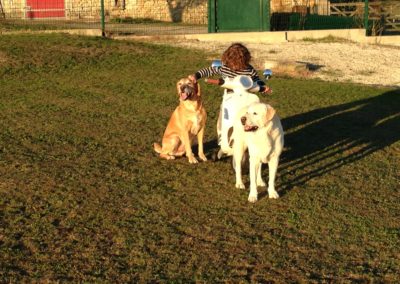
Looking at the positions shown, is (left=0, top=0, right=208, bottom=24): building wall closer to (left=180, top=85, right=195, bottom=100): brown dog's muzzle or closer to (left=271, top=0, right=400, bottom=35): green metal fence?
(left=271, top=0, right=400, bottom=35): green metal fence

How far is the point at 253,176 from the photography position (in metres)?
6.32

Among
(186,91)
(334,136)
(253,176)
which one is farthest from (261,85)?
(334,136)

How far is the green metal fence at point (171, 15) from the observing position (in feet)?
75.3

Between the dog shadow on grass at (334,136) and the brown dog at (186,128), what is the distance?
1.12 m

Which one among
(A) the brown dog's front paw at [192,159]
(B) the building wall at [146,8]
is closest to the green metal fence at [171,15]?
(B) the building wall at [146,8]

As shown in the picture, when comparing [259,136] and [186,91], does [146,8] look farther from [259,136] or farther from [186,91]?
[259,136]

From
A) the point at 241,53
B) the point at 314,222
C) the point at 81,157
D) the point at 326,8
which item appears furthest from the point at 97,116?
the point at 326,8

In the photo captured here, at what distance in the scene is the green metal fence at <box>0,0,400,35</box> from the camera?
2295 cm

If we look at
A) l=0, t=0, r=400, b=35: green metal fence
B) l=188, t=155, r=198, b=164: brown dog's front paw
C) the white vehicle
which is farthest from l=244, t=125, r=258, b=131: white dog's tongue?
l=0, t=0, r=400, b=35: green metal fence

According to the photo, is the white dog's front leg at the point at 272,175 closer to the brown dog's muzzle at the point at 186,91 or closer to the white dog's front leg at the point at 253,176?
the white dog's front leg at the point at 253,176

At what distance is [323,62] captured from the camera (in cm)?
1730

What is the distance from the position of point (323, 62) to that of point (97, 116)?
8485mm

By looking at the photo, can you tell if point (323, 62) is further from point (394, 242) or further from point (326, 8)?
point (394, 242)

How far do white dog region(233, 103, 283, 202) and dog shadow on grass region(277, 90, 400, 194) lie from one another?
44 centimetres
